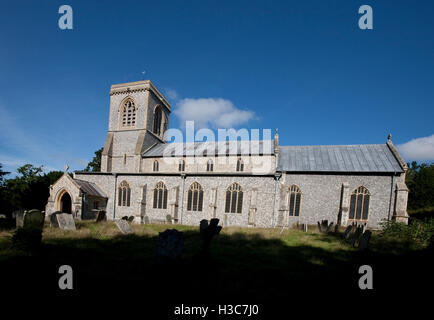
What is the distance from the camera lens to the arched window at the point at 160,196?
66.4 feet

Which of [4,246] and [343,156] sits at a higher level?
[343,156]

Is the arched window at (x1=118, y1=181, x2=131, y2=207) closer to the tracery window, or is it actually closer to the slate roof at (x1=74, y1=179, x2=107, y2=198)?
the slate roof at (x1=74, y1=179, x2=107, y2=198)

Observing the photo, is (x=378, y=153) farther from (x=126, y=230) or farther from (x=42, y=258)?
(x=42, y=258)

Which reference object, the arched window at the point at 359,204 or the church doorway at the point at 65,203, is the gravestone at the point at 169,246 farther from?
the church doorway at the point at 65,203

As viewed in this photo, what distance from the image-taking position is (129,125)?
26.4 meters

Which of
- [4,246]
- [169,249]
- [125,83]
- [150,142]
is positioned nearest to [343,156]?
[169,249]

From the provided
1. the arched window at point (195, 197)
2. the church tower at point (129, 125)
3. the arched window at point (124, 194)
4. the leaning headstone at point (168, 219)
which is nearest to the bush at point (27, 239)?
the leaning headstone at point (168, 219)

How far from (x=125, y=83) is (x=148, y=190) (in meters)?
15.4

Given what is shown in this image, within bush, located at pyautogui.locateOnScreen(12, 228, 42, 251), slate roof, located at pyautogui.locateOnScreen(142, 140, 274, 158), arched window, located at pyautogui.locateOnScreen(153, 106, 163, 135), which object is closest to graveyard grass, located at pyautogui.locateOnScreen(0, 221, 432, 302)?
bush, located at pyautogui.locateOnScreen(12, 228, 42, 251)

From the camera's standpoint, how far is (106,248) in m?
8.41

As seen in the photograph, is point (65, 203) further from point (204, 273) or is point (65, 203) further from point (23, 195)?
point (204, 273)

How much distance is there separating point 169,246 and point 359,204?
59.7 ft

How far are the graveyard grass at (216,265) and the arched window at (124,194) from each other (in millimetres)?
10704

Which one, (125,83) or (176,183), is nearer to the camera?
(176,183)
